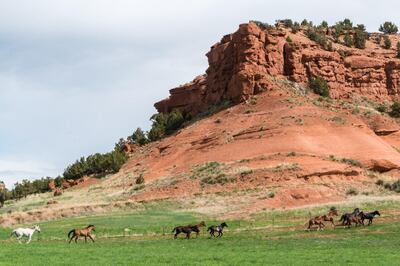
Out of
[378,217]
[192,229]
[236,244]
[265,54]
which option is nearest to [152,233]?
[192,229]

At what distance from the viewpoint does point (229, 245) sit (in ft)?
107

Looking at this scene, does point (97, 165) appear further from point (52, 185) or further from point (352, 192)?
point (352, 192)

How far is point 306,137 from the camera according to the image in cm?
8425

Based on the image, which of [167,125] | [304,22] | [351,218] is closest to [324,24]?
[304,22]

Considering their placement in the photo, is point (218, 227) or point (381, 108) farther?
point (381, 108)

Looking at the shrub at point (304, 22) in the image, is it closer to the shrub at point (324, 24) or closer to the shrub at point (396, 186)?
the shrub at point (324, 24)

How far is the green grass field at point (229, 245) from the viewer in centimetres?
2414

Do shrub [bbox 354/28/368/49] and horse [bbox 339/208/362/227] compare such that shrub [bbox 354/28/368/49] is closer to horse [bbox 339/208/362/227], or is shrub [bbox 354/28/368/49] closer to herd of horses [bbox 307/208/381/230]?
herd of horses [bbox 307/208/381/230]

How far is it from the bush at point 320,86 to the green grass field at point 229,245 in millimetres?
51509

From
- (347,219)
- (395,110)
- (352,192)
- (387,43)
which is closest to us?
(347,219)

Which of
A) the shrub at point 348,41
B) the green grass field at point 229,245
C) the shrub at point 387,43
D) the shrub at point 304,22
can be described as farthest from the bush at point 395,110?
the green grass field at point 229,245

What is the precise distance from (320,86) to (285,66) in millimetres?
7940

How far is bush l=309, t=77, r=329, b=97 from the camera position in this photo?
4104 inches

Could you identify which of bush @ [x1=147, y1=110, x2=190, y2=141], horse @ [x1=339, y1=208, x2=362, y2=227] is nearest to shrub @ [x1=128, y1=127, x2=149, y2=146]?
bush @ [x1=147, y1=110, x2=190, y2=141]
